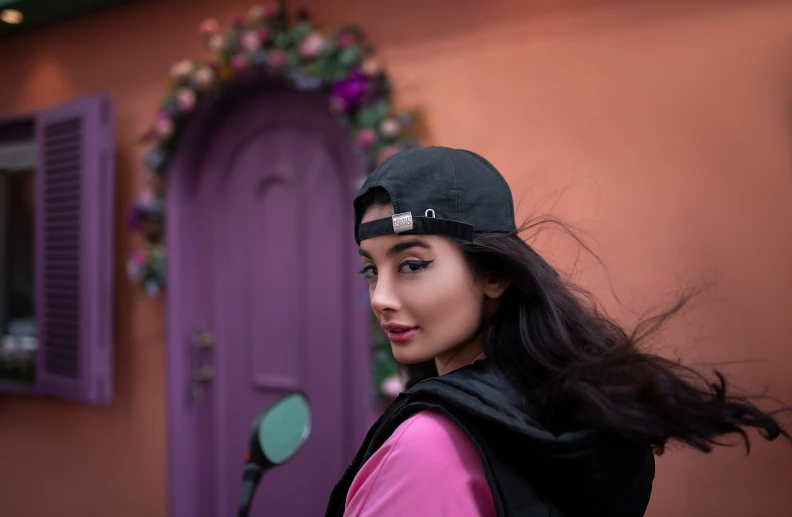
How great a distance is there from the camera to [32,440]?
3.58 meters

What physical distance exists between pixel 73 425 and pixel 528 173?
299 cm

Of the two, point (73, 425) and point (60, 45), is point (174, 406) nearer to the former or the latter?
point (73, 425)

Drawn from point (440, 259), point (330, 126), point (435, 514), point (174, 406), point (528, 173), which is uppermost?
point (330, 126)

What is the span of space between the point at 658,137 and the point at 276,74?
1685mm

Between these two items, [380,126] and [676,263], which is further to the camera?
A: [380,126]

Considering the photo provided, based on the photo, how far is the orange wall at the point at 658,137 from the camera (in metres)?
1.89

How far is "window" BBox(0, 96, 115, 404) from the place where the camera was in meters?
2.99

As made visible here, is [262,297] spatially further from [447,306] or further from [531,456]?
[531,456]

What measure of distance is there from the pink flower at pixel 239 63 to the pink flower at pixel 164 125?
1.52 ft

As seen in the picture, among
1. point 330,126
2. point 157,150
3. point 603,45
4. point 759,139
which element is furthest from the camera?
point 157,150

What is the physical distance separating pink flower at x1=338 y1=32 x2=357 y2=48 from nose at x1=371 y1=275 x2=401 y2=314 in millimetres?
1773

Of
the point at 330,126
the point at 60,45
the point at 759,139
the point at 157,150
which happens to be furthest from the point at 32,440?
the point at 759,139

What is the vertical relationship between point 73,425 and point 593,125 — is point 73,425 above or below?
below

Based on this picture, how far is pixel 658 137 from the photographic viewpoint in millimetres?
2035
